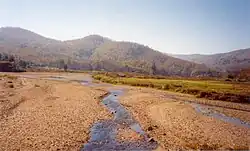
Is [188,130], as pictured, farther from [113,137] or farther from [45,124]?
[45,124]

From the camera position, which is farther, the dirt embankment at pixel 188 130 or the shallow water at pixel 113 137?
the dirt embankment at pixel 188 130

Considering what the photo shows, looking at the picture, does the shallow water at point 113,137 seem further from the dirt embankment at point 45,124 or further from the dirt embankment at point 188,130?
the dirt embankment at point 188,130

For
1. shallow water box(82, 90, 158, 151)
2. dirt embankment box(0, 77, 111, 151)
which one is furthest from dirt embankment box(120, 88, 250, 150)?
dirt embankment box(0, 77, 111, 151)

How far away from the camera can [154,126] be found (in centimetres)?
3072

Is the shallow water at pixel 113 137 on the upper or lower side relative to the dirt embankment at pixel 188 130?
lower

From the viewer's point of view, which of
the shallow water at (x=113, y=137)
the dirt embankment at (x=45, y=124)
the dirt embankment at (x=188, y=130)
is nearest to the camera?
the dirt embankment at (x=45, y=124)

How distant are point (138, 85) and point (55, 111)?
2101 inches

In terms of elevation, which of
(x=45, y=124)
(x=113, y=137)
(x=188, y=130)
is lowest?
(x=113, y=137)

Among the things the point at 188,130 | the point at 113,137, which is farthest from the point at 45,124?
the point at 188,130

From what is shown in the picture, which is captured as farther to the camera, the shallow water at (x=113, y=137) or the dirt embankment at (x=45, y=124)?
the shallow water at (x=113, y=137)

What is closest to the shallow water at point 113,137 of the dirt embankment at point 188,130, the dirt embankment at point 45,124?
the dirt embankment at point 45,124

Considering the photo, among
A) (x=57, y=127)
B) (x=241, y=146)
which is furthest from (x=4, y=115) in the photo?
(x=241, y=146)

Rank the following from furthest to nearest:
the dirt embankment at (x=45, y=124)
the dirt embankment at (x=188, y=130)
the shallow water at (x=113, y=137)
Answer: the dirt embankment at (x=188, y=130) < the shallow water at (x=113, y=137) < the dirt embankment at (x=45, y=124)

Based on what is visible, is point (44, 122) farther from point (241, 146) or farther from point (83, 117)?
point (241, 146)
